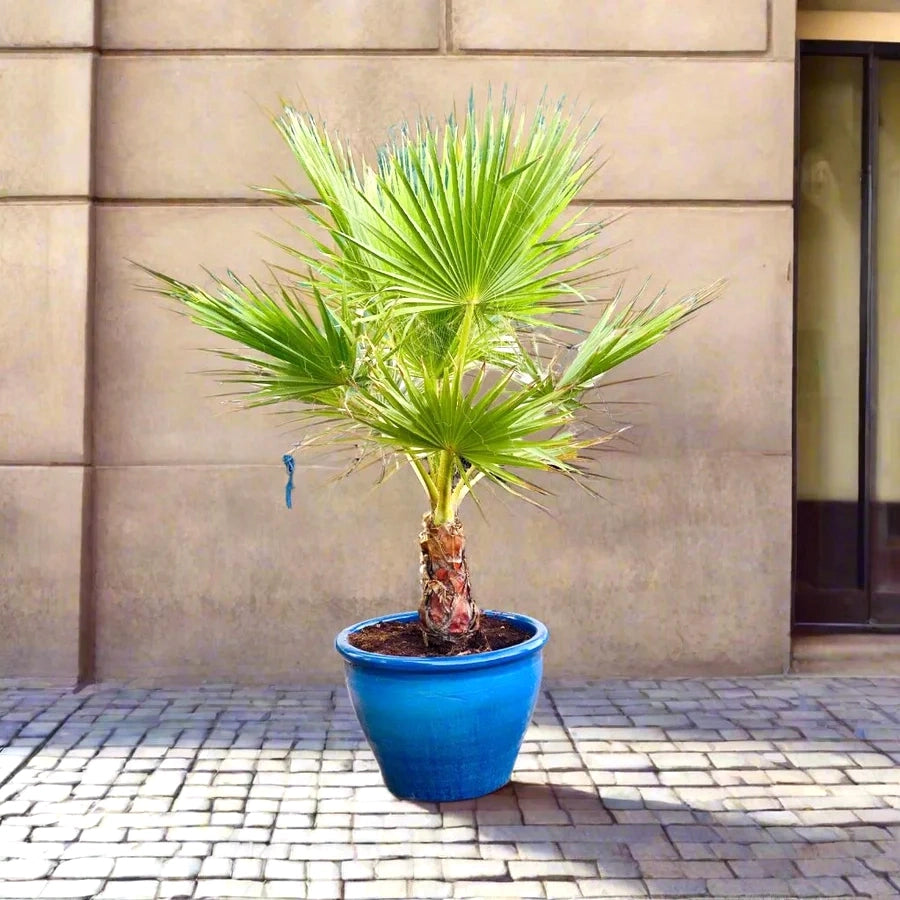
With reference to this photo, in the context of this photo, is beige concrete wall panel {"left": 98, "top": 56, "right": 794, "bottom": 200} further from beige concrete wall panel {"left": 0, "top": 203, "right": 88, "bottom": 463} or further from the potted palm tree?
the potted palm tree

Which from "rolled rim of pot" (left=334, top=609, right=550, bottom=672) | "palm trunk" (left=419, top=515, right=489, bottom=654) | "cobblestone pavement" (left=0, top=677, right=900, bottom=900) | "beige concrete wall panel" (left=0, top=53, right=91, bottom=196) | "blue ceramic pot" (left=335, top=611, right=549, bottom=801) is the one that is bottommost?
"cobblestone pavement" (left=0, top=677, right=900, bottom=900)

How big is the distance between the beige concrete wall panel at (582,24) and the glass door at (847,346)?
0.56 meters

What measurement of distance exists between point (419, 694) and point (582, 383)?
121 centimetres

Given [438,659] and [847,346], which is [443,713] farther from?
[847,346]

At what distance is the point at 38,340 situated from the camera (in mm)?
5098

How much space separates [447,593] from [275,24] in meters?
3.26

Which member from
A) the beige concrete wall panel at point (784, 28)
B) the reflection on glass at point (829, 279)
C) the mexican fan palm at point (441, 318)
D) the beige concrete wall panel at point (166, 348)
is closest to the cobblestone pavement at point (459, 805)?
the mexican fan palm at point (441, 318)

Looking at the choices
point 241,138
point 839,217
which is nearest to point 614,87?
point 839,217

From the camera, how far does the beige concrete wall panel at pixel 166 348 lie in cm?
516

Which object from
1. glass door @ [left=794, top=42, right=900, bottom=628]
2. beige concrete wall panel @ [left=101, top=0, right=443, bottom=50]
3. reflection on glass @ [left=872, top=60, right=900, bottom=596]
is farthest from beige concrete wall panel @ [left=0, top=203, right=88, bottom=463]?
reflection on glass @ [left=872, top=60, right=900, bottom=596]

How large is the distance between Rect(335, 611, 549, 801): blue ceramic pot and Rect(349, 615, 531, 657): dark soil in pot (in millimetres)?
96

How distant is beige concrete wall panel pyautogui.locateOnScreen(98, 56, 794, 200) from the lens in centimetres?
516

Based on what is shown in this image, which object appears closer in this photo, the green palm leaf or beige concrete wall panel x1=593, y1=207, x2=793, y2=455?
the green palm leaf

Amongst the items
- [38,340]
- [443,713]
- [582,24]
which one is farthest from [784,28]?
[38,340]
